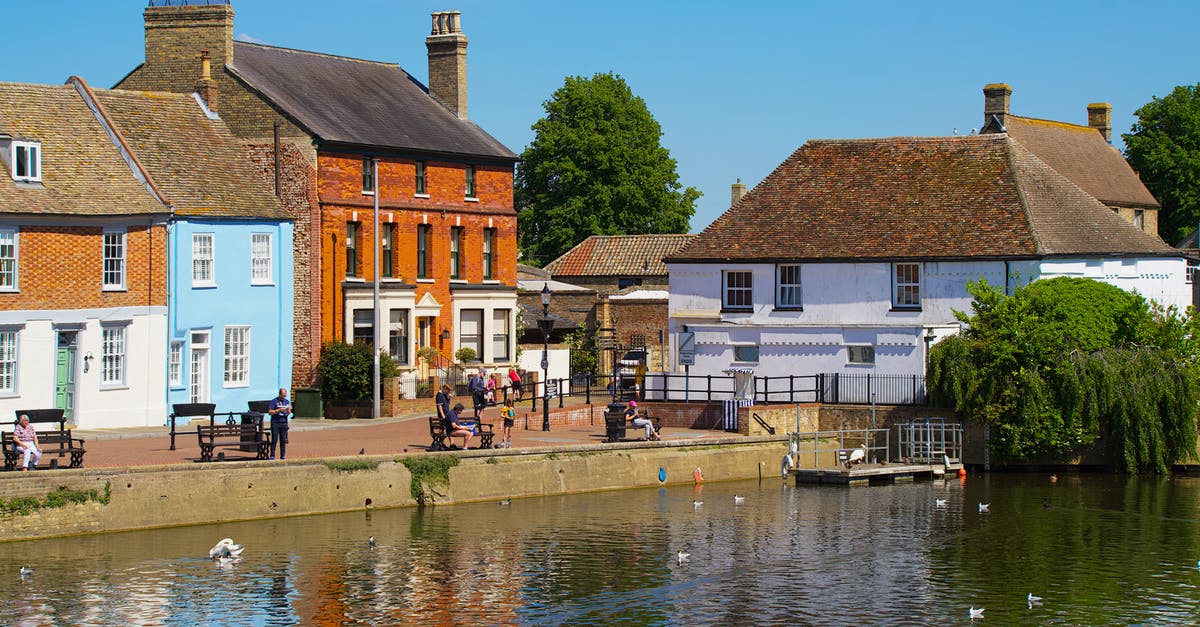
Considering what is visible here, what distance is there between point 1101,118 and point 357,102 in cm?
4597

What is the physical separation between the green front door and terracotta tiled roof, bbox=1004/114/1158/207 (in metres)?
45.8

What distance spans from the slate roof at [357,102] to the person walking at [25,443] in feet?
65.5

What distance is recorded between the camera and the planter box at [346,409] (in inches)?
2048

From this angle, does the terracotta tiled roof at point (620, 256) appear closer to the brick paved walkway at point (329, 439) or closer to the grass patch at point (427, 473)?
the brick paved walkway at point (329, 439)

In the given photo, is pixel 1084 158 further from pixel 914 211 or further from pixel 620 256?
pixel 914 211

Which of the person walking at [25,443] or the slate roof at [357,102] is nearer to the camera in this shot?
the person walking at [25,443]

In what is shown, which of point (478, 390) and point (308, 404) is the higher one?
point (478, 390)

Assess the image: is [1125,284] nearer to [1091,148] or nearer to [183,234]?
[183,234]

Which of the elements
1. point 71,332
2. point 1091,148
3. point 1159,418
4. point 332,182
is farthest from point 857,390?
point 1091,148

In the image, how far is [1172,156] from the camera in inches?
3597

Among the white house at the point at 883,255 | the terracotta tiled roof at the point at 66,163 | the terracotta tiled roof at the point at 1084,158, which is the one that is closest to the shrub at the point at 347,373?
the terracotta tiled roof at the point at 66,163

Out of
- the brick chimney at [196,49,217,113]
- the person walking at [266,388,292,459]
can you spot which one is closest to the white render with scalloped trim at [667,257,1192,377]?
the brick chimney at [196,49,217,113]

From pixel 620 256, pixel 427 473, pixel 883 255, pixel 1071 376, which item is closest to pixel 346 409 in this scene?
pixel 427 473

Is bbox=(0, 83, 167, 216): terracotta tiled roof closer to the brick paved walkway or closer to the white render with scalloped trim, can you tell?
the brick paved walkway
